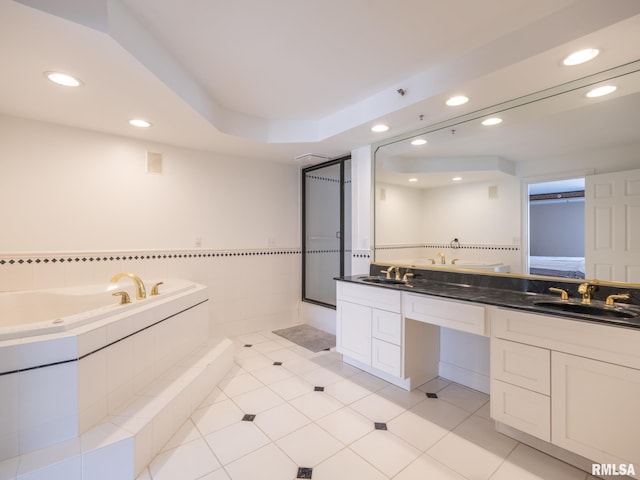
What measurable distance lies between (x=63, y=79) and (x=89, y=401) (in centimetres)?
187

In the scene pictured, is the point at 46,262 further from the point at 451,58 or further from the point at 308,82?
the point at 451,58

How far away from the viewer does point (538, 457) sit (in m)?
1.65

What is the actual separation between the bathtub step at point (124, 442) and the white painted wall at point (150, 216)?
1.42m

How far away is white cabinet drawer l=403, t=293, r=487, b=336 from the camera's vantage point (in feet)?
6.12

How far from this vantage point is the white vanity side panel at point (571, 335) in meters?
1.35

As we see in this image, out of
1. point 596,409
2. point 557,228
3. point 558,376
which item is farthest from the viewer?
point 557,228

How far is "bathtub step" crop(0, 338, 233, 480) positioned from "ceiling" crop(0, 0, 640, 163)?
1.92 metres

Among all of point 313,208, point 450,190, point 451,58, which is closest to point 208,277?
point 313,208

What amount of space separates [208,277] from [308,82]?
231cm

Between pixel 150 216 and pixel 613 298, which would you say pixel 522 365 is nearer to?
pixel 613 298

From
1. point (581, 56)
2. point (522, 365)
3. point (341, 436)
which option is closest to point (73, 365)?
point (341, 436)

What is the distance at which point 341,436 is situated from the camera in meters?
1.83

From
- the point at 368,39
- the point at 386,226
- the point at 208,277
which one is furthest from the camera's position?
the point at 208,277

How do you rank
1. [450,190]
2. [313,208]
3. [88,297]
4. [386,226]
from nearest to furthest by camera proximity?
[88,297] → [450,190] → [386,226] → [313,208]
